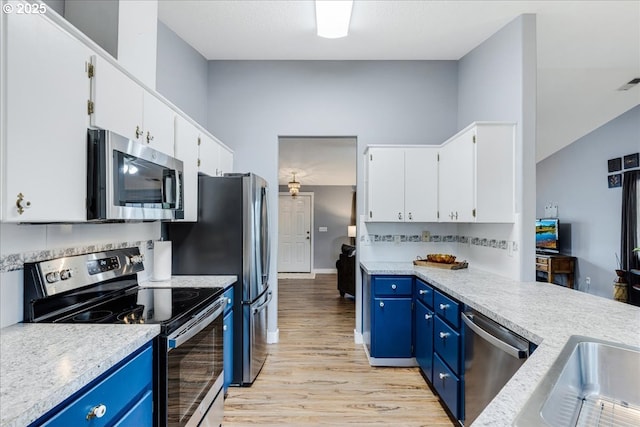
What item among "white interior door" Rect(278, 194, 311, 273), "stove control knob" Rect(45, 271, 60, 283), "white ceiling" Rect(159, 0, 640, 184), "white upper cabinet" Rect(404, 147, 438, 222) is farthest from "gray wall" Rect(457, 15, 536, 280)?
"white interior door" Rect(278, 194, 311, 273)

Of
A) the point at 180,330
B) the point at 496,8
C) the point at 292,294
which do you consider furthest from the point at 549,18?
the point at 292,294

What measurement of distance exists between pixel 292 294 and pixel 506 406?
→ 5358mm

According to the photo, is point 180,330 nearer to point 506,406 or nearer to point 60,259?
point 60,259

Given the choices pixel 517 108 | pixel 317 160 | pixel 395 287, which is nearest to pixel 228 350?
pixel 395 287

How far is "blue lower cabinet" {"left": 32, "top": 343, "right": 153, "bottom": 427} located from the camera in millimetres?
947

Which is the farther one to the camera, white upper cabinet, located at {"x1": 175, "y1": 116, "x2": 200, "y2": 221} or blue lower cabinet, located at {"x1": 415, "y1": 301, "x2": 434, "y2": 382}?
blue lower cabinet, located at {"x1": 415, "y1": 301, "x2": 434, "y2": 382}

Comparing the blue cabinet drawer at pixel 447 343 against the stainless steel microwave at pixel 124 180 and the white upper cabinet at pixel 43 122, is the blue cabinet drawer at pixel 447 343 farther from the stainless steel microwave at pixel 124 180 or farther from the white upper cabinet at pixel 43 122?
the white upper cabinet at pixel 43 122

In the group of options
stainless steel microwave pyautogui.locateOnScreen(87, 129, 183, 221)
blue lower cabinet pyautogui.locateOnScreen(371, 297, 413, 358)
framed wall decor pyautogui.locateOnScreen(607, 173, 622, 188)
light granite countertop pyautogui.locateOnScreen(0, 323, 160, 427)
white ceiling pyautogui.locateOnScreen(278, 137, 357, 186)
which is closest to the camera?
light granite countertop pyautogui.locateOnScreen(0, 323, 160, 427)

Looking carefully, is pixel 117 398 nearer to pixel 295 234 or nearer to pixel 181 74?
pixel 181 74

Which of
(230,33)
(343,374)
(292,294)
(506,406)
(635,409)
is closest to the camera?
(506,406)

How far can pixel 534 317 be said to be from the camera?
159 cm

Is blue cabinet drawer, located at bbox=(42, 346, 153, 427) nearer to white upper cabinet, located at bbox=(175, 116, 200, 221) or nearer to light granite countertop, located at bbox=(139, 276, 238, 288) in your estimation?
light granite countertop, located at bbox=(139, 276, 238, 288)

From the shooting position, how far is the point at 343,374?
2.86 meters

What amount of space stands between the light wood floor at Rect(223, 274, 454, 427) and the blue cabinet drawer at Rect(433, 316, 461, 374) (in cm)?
41
